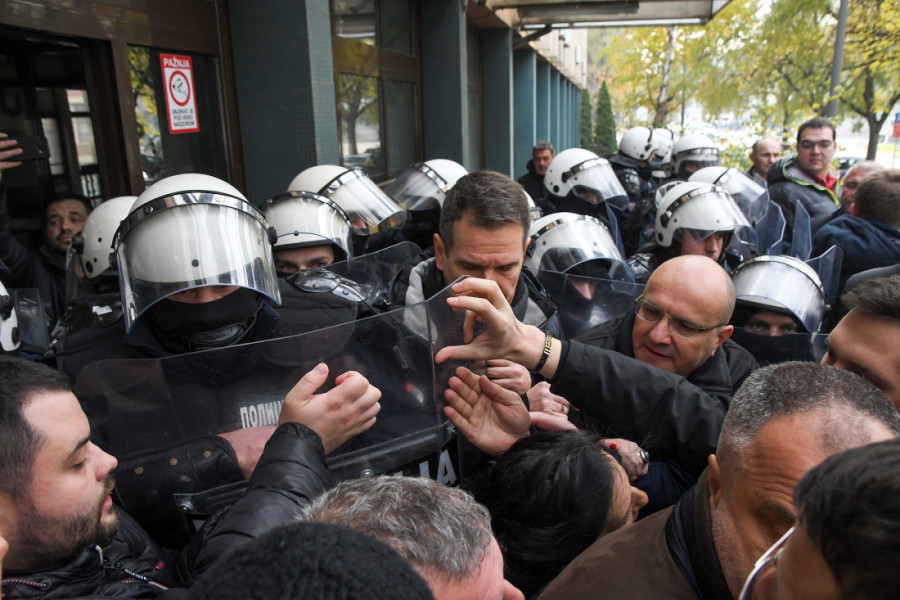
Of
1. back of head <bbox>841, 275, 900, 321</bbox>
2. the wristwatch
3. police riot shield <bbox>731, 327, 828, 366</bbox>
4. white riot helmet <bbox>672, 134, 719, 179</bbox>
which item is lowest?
the wristwatch

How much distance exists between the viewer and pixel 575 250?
363 centimetres

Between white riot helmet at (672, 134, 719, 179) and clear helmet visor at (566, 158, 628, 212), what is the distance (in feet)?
7.39

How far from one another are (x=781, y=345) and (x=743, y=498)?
1591 mm

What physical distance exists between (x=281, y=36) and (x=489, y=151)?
8324 millimetres

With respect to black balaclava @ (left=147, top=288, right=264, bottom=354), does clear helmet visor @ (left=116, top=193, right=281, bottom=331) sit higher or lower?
higher

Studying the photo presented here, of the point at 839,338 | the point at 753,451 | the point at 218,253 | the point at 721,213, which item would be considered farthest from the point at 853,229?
the point at 218,253

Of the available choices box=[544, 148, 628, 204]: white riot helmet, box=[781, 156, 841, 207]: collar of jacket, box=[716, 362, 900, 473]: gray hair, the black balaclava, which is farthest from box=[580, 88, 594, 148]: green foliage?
box=[716, 362, 900, 473]: gray hair

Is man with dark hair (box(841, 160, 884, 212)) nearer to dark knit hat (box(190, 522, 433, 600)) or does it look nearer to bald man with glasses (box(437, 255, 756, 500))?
bald man with glasses (box(437, 255, 756, 500))

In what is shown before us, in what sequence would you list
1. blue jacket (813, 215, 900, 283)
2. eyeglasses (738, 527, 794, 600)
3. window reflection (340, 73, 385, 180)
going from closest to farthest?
eyeglasses (738, 527, 794, 600) → blue jacket (813, 215, 900, 283) → window reflection (340, 73, 385, 180)

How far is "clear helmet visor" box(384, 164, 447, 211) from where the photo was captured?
4500 millimetres

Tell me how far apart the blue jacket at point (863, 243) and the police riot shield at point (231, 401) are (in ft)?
9.86

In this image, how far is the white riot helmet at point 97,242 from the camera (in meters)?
2.85

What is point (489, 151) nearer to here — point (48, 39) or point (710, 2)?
point (710, 2)

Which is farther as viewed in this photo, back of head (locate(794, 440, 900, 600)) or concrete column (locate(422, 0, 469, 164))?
concrete column (locate(422, 0, 469, 164))
